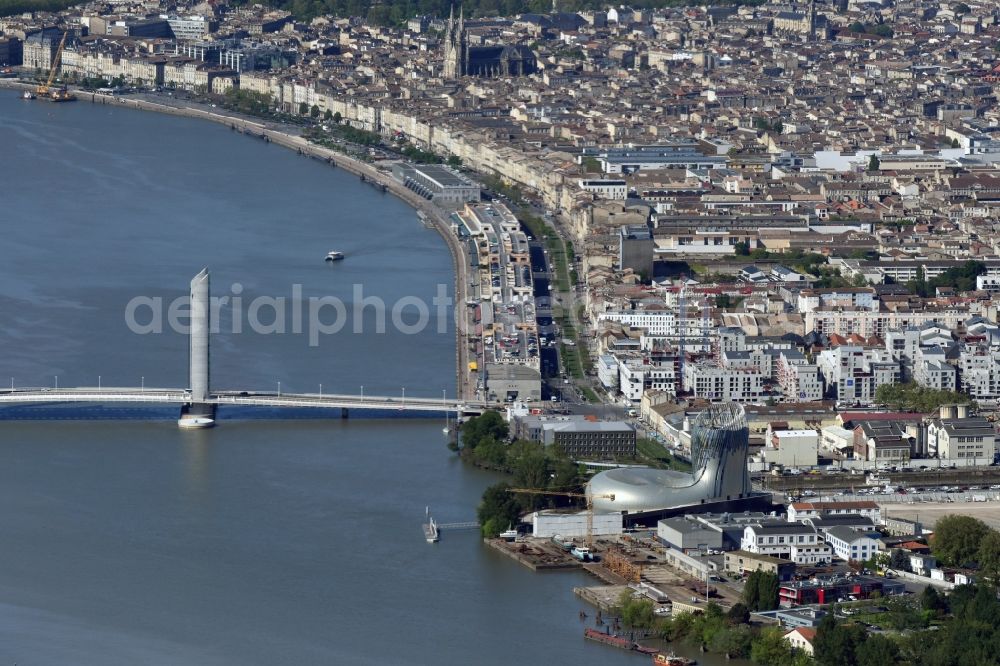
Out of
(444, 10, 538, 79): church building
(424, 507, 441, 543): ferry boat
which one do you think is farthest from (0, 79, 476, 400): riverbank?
(444, 10, 538, 79): church building

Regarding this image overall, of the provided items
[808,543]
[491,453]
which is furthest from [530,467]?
[808,543]

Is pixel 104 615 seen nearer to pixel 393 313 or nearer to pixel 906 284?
pixel 393 313

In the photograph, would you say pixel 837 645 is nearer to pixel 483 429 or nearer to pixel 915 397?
pixel 483 429

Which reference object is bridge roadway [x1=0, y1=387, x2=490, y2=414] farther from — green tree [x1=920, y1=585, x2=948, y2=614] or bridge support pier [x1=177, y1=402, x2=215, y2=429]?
green tree [x1=920, y1=585, x2=948, y2=614]

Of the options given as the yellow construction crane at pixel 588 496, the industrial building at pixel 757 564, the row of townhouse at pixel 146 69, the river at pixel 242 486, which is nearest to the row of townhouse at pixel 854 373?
the river at pixel 242 486

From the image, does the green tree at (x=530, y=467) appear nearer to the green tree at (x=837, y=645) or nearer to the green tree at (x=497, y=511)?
the green tree at (x=497, y=511)

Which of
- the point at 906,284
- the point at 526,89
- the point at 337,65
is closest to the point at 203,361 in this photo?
the point at 906,284
